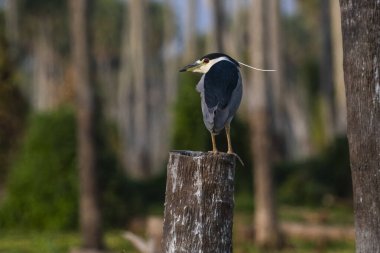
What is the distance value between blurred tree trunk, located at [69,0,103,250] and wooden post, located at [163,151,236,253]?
10.2 metres

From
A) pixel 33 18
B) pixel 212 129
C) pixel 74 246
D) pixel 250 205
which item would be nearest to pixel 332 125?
pixel 250 205

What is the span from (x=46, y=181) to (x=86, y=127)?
13.0 feet

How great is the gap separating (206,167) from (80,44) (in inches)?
412

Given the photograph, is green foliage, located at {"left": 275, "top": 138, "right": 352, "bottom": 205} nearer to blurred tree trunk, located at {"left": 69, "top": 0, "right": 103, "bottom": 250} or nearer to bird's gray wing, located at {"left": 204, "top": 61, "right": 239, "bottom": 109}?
blurred tree trunk, located at {"left": 69, "top": 0, "right": 103, "bottom": 250}

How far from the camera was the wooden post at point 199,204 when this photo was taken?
4.93 metres

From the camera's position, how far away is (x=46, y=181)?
1886 centimetres

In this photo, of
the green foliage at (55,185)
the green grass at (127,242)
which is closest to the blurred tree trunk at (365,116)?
the green grass at (127,242)

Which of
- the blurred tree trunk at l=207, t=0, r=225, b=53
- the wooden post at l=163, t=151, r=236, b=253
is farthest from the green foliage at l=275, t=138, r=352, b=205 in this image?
the wooden post at l=163, t=151, r=236, b=253

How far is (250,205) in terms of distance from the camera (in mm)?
21781

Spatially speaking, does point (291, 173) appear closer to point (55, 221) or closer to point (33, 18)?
point (55, 221)

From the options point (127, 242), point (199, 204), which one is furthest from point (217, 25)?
point (199, 204)

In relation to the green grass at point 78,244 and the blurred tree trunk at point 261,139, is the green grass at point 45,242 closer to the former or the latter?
the green grass at point 78,244

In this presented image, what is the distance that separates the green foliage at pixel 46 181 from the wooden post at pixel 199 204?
13807mm

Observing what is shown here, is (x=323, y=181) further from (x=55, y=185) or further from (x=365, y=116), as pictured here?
(x=365, y=116)
